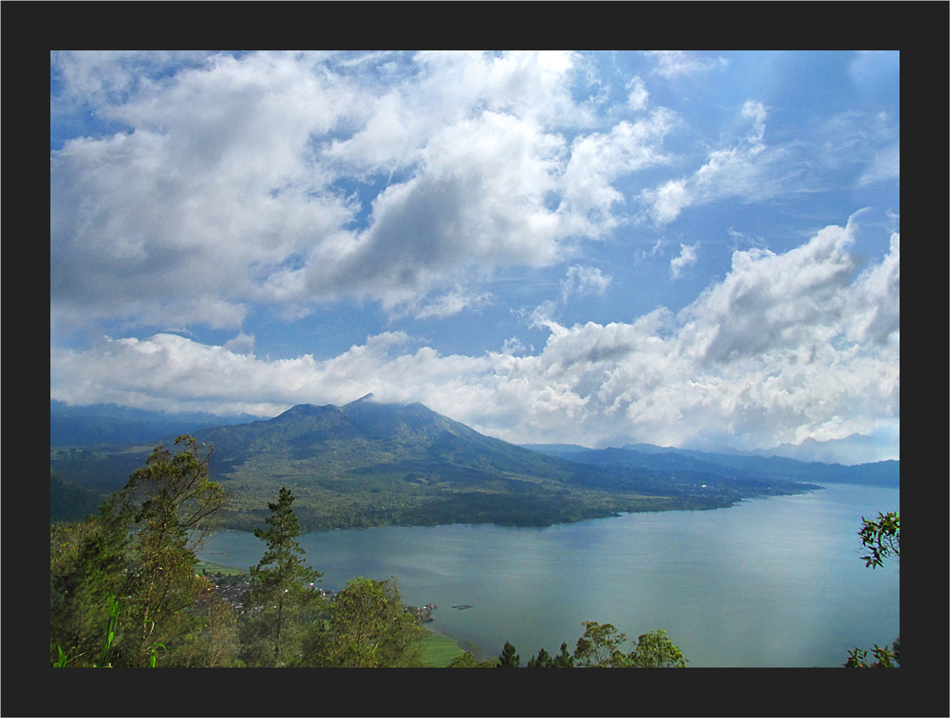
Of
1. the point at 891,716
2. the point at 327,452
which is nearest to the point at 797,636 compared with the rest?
the point at 891,716

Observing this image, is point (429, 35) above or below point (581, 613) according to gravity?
above

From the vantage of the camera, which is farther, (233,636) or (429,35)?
(233,636)

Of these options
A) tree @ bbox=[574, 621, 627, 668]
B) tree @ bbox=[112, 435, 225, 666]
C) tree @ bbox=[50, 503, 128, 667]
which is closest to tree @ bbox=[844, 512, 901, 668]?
tree @ bbox=[574, 621, 627, 668]

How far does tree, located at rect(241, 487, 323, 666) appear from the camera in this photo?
6.95 metres

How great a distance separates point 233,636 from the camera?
20.2ft

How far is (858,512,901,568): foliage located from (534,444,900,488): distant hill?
166 ft

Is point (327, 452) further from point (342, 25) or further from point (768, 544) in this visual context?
point (342, 25)

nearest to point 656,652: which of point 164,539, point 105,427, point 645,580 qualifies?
point 164,539

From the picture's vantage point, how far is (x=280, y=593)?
7.11m

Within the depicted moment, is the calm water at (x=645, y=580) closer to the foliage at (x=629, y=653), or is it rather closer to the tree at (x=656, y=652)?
the foliage at (x=629, y=653)

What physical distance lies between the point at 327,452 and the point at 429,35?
166ft

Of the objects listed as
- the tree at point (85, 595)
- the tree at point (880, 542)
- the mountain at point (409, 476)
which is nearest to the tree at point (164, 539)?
the tree at point (85, 595)

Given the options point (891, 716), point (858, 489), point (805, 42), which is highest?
point (805, 42)

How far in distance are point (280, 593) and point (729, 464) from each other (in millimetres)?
62013
